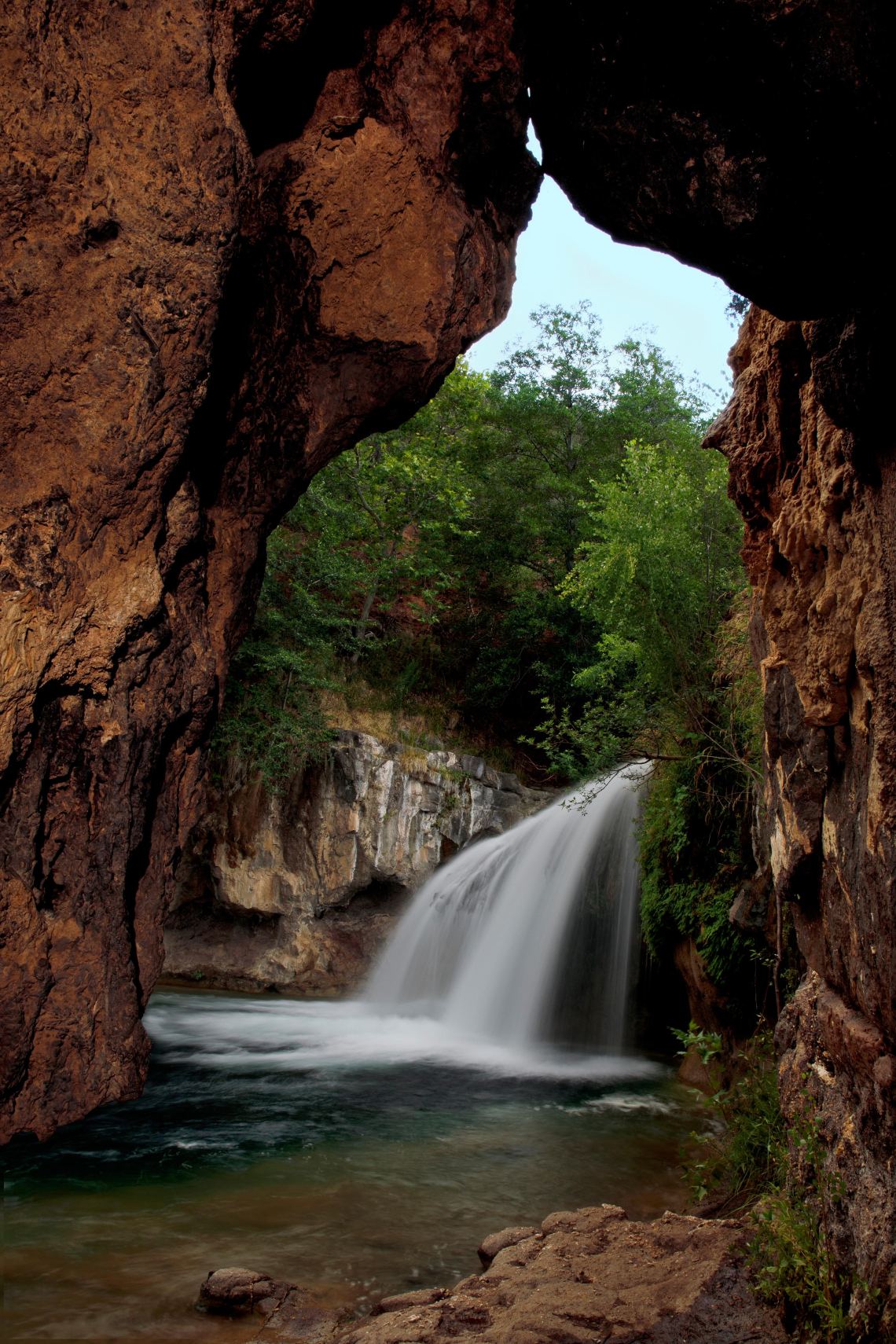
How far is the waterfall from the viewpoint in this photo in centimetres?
1186

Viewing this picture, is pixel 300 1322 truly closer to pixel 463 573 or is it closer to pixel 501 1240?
pixel 501 1240

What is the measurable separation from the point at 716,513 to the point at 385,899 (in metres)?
9.51

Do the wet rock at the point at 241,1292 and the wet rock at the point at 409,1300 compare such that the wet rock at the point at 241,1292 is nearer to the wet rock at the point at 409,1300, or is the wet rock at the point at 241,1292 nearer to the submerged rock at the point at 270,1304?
the submerged rock at the point at 270,1304

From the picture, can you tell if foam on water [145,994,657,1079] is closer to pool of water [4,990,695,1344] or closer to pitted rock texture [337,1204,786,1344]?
pool of water [4,990,695,1344]

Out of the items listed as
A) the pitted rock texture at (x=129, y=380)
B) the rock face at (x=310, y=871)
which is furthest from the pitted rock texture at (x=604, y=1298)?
the rock face at (x=310, y=871)

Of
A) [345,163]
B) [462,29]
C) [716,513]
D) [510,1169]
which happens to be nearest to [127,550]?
[345,163]

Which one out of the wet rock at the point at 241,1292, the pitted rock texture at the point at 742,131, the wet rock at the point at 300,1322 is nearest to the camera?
the pitted rock texture at the point at 742,131

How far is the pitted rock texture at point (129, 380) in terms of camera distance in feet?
9.69

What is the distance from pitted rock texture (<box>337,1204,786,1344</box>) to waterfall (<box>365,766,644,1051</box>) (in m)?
6.71

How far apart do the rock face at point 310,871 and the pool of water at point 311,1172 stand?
153 inches

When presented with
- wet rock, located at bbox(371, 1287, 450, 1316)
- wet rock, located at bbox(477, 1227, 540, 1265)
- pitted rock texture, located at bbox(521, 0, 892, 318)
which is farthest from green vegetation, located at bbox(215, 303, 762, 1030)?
pitted rock texture, located at bbox(521, 0, 892, 318)

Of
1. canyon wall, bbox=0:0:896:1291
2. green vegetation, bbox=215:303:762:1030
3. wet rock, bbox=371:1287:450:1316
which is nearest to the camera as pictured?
canyon wall, bbox=0:0:896:1291

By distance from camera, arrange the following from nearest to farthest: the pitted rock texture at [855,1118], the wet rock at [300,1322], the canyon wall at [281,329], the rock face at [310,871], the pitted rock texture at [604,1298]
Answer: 1. the canyon wall at [281,329]
2. the pitted rock texture at [855,1118]
3. the pitted rock texture at [604,1298]
4. the wet rock at [300,1322]
5. the rock face at [310,871]

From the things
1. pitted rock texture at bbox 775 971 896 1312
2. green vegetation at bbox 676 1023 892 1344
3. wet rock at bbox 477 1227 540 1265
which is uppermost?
pitted rock texture at bbox 775 971 896 1312
